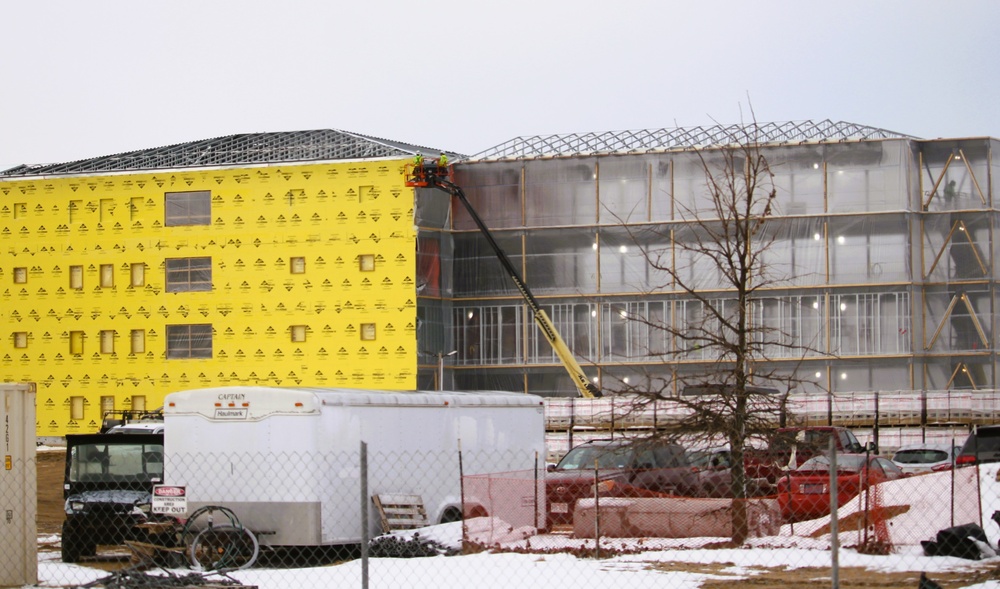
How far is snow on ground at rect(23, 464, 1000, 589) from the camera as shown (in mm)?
15383

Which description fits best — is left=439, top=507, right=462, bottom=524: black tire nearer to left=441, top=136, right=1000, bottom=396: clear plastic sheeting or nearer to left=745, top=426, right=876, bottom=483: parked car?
left=745, top=426, right=876, bottom=483: parked car

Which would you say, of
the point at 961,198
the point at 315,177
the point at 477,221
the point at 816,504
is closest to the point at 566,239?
the point at 477,221

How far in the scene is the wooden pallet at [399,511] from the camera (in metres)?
20.5

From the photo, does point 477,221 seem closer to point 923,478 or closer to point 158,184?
point 158,184

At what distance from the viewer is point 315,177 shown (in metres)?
62.2

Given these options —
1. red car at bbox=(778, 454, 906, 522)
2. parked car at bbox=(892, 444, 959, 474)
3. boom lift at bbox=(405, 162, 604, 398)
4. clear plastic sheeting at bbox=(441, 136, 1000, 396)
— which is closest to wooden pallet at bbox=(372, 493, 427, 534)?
red car at bbox=(778, 454, 906, 522)

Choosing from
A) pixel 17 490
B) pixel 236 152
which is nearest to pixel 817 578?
pixel 17 490

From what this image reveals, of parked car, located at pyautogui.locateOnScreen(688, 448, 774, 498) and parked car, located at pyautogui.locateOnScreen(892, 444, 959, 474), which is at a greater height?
parked car, located at pyautogui.locateOnScreen(688, 448, 774, 498)

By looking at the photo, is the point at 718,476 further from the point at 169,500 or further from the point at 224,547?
the point at 169,500

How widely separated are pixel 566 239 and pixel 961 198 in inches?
673

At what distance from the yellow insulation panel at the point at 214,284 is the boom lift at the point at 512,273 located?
2011 mm

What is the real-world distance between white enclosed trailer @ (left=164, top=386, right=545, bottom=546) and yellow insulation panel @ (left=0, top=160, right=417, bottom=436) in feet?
127

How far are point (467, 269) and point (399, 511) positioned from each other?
140ft

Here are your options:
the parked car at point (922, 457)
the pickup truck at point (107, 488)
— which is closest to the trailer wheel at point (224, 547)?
the pickup truck at point (107, 488)
